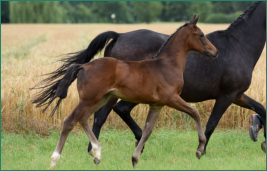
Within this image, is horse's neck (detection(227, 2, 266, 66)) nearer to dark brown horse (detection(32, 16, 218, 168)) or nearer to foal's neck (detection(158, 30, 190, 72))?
dark brown horse (detection(32, 16, 218, 168))

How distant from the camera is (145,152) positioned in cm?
605

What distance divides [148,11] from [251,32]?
92.9m

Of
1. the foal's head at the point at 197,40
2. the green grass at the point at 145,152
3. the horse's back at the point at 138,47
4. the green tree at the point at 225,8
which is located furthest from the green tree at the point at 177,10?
the foal's head at the point at 197,40

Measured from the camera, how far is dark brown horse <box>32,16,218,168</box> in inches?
178

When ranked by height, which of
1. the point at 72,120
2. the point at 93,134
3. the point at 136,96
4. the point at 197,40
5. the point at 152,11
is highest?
the point at 197,40

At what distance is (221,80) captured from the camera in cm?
611

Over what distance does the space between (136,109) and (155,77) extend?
3232mm

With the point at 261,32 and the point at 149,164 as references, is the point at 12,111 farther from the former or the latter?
the point at 261,32

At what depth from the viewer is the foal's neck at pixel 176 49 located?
5062mm

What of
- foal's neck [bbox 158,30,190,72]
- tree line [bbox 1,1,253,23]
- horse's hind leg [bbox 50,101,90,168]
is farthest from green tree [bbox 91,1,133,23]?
horse's hind leg [bbox 50,101,90,168]

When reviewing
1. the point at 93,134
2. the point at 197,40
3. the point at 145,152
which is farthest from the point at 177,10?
the point at 93,134

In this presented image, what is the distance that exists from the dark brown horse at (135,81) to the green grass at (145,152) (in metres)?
0.41

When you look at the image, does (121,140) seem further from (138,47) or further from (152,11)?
(152,11)

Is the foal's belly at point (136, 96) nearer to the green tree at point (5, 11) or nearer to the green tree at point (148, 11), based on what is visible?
the green tree at point (5, 11)
